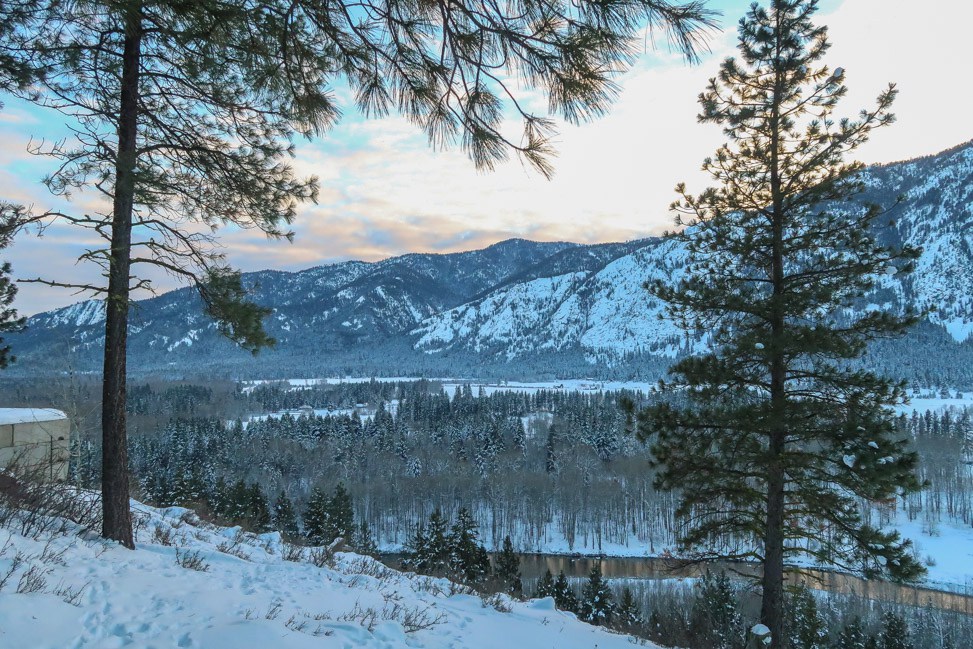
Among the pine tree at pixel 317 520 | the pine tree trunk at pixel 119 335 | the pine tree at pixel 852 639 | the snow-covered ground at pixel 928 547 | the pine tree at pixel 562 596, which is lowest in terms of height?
the snow-covered ground at pixel 928 547

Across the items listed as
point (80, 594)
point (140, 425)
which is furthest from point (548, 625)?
point (140, 425)

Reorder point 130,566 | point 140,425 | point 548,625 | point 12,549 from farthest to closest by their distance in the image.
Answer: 1. point 140,425
2. point 548,625
3. point 130,566
4. point 12,549

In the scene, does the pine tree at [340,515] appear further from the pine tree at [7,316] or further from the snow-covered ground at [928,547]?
the snow-covered ground at [928,547]

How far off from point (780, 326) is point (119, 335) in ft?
33.2

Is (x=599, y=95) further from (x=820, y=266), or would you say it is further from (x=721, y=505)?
(x=721, y=505)

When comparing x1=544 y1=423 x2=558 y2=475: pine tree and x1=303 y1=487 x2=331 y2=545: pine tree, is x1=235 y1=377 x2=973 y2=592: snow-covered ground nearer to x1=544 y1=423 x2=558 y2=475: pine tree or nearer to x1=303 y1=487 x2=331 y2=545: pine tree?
x1=544 y1=423 x2=558 y2=475: pine tree

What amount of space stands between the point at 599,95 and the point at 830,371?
785 centimetres

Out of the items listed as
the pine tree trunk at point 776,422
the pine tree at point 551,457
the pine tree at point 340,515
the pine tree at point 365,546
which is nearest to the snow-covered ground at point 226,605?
the pine tree trunk at point 776,422

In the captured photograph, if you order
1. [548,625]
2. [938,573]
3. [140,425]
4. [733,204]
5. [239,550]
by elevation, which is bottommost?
[938,573]

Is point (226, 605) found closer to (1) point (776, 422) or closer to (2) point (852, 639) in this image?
(1) point (776, 422)

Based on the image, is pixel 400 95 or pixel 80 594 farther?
pixel 80 594

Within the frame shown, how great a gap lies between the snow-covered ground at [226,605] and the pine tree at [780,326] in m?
3.37

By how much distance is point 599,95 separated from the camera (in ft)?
10.8

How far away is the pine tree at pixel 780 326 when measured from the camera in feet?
27.1
